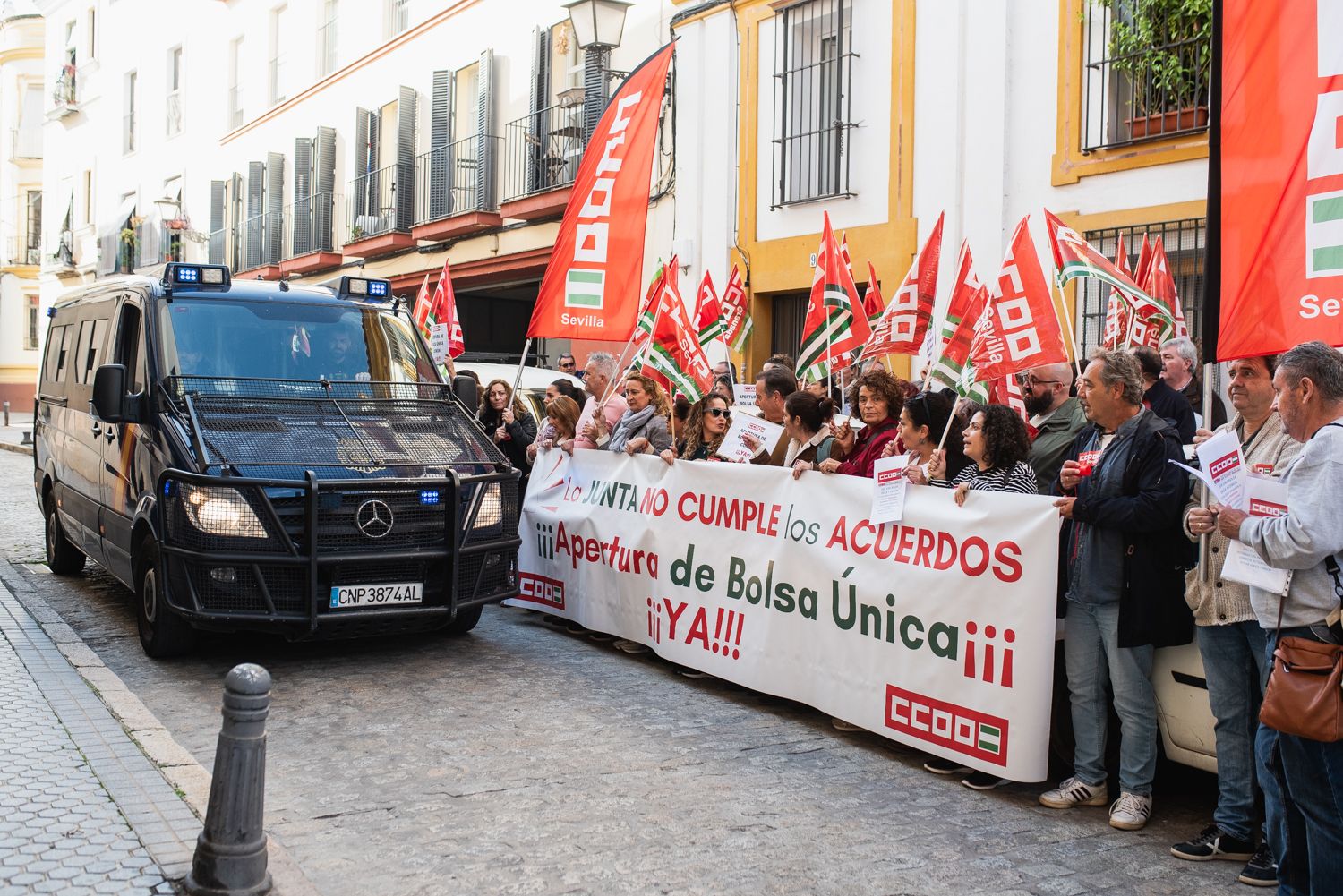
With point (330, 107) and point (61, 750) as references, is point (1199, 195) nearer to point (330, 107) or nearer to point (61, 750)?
point (61, 750)

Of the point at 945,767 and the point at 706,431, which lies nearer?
the point at 945,767

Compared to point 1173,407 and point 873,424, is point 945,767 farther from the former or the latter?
point 1173,407

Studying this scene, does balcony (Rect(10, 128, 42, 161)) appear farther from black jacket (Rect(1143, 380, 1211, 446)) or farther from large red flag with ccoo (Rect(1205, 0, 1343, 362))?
large red flag with ccoo (Rect(1205, 0, 1343, 362))

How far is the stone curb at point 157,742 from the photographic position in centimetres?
428

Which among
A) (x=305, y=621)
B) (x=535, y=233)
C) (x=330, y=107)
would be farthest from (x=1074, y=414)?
(x=330, y=107)

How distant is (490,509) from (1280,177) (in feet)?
15.3

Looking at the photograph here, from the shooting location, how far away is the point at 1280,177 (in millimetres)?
4730

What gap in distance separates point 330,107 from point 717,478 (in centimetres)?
2081

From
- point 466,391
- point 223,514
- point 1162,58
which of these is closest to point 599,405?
point 466,391

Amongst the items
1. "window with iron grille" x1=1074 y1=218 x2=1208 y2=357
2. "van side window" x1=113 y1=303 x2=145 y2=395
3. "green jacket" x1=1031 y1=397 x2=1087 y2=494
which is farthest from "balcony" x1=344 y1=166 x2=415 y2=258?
"green jacket" x1=1031 y1=397 x2=1087 y2=494

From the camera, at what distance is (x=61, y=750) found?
5523mm

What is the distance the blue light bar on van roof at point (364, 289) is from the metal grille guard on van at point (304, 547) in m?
2.16

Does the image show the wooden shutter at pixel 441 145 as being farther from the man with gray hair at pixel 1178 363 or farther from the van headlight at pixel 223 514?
the man with gray hair at pixel 1178 363

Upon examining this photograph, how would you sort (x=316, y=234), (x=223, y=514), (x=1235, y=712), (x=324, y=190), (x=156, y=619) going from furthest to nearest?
1. (x=316, y=234)
2. (x=324, y=190)
3. (x=156, y=619)
4. (x=223, y=514)
5. (x=1235, y=712)
